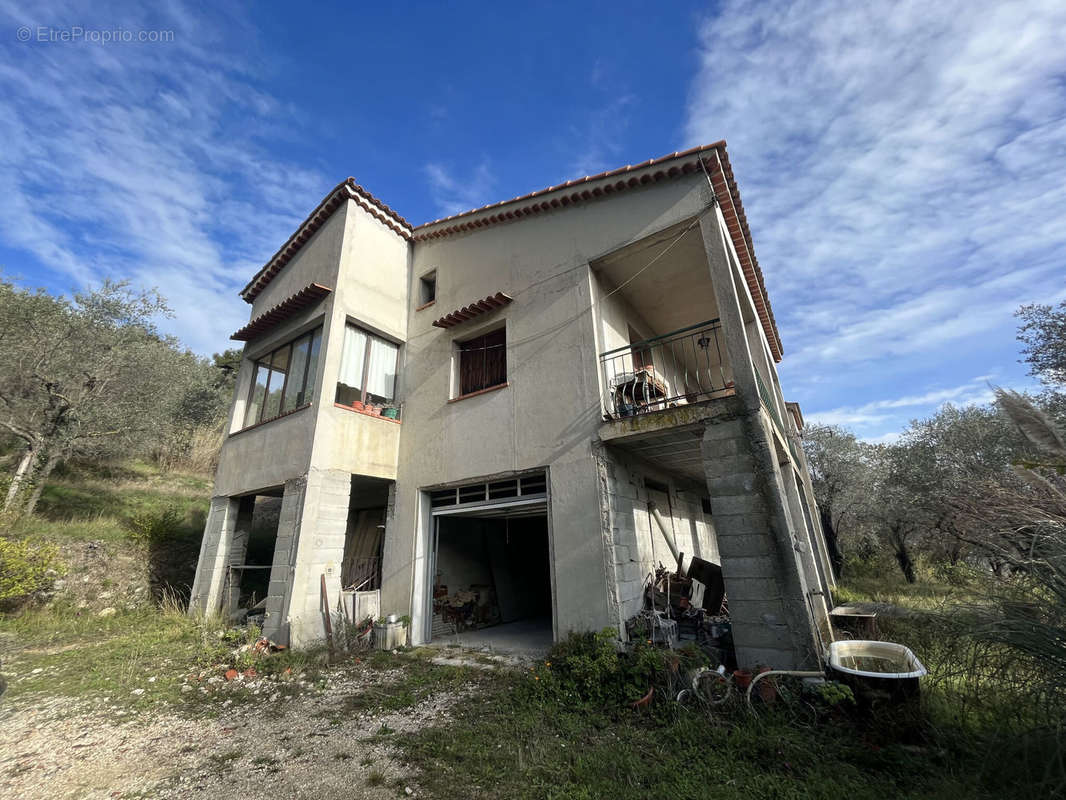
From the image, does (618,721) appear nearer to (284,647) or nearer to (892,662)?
(892,662)

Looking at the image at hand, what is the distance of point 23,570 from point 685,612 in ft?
45.0

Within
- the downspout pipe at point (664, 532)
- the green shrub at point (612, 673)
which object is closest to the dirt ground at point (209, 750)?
the green shrub at point (612, 673)

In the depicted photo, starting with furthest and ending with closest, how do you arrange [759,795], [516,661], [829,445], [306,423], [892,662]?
[829,445]
[306,423]
[516,661]
[892,662]
[759,795]

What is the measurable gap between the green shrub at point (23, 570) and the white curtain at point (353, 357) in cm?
781

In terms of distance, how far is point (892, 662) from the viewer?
461cm

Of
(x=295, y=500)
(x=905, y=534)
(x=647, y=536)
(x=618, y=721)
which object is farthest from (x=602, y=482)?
(x=905, y=534)

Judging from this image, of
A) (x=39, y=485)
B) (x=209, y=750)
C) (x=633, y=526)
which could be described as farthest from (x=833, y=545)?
(x=39, y=485)

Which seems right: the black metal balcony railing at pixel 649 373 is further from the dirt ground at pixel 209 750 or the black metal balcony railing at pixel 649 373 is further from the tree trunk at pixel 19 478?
the tree trunk at pixel 19 478

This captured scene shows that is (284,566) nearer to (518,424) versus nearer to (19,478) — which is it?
(518,424)

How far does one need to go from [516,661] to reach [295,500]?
5.14 m

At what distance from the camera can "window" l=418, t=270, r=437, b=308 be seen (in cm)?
1100

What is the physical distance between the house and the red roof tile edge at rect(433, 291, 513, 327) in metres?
0.08

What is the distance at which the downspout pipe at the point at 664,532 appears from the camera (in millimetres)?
8422

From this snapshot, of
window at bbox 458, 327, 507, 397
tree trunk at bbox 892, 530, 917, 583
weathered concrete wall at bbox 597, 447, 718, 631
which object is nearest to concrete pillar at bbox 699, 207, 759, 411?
weathered concrete wall at bbox 597, 447, 718, 631
